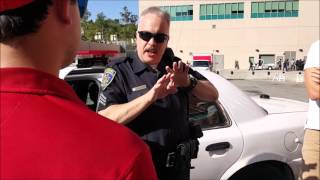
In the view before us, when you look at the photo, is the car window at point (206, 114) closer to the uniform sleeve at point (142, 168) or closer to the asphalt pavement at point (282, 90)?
the uniform sleeve at point (142, 168)

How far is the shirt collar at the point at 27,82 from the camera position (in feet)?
2.95

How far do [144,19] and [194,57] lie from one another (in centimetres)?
5987

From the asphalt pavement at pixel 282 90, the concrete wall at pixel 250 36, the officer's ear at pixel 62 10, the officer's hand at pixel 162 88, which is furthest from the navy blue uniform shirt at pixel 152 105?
the concrete wall at pixel 250 36

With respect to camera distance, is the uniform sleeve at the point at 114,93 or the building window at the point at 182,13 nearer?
the uniform sleeve at the point at 114,93

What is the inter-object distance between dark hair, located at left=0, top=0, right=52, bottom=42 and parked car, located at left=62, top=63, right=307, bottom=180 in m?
2.61

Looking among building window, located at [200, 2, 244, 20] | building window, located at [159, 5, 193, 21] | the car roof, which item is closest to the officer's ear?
the car roof

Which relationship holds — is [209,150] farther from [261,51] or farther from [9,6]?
[261,51]

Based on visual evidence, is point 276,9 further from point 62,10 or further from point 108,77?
point 62,10

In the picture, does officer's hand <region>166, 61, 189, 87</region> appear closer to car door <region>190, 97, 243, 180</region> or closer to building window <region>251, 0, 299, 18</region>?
car door <region>190, 97, 243, 180</region>

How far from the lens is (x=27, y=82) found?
906 mm

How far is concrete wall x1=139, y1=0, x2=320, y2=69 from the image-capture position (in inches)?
2459

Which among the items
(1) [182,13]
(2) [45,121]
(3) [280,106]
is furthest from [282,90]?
(1) [182,13]

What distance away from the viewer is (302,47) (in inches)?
2451

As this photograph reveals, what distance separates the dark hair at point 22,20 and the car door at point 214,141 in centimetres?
259
